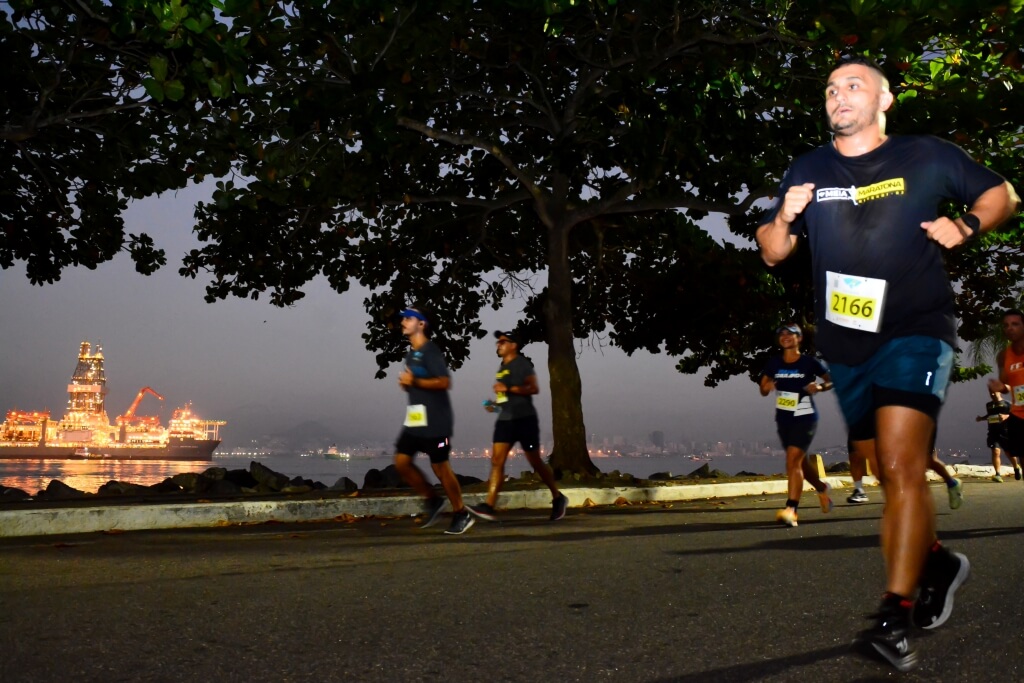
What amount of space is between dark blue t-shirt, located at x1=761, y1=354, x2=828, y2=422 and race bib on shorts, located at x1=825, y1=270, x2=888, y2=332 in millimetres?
7008

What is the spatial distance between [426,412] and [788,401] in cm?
384

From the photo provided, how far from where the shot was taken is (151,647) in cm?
434

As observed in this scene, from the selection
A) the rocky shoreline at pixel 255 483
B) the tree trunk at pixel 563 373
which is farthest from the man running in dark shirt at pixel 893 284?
the tree trunk at pixel 563 373

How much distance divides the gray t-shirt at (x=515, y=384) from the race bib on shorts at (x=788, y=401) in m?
2.58

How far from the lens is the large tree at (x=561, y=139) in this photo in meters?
13.5

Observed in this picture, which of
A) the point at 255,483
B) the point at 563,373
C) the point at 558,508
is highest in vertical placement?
the point at 563,373

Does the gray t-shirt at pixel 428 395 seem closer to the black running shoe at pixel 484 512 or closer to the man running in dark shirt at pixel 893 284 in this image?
the black running shoe at pixel 484 512

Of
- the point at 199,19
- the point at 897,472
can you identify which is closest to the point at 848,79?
the point at 897,472

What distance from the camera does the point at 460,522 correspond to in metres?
9.60

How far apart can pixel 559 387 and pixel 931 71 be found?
7563 millimetres

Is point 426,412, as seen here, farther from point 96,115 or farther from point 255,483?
point 255,483

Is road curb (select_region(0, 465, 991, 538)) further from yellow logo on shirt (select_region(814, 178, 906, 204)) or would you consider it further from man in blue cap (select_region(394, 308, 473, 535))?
yellow logo on shirt (select_region(814, 178, 906, 204))

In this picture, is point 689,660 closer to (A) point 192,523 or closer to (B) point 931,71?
(A) point 192,523

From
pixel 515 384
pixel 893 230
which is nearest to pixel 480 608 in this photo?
pixel 893 230
